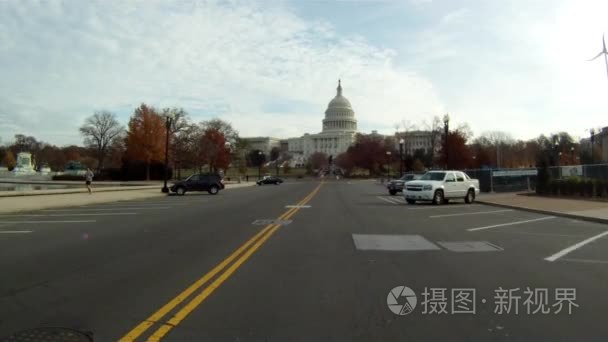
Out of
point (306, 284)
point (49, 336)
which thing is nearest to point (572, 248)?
point (306, 284)

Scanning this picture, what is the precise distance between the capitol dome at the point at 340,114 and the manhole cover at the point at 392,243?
15822 centimetres

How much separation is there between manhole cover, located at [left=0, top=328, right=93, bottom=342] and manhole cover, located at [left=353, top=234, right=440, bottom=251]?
20.9 ft

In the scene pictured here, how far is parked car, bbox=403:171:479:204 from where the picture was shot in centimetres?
2442

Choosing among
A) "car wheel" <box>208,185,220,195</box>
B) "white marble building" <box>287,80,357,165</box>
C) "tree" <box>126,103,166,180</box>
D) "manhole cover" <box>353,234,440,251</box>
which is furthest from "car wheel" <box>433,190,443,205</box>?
"white marble building" <box>287,80,357,165</box>

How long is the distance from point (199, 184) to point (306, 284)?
110ft

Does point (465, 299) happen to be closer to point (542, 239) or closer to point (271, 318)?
point (271, 318)

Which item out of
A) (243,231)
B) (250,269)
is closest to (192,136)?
(243,231)

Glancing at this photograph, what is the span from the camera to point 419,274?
7.64 meters

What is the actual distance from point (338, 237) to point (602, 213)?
11.0 metres

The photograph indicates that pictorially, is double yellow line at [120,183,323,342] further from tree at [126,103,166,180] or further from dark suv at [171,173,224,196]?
tree at [126,103,166,180]

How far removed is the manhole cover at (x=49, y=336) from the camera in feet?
15.7

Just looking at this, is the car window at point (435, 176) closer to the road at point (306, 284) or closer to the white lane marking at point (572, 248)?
the road at point (306, 284)

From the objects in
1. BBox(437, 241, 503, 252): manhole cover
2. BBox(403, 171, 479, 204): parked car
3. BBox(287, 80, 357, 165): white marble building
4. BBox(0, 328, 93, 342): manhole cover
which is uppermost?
BBox(287, 80, 357, 165): white marble building

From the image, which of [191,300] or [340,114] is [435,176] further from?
[340,114]
